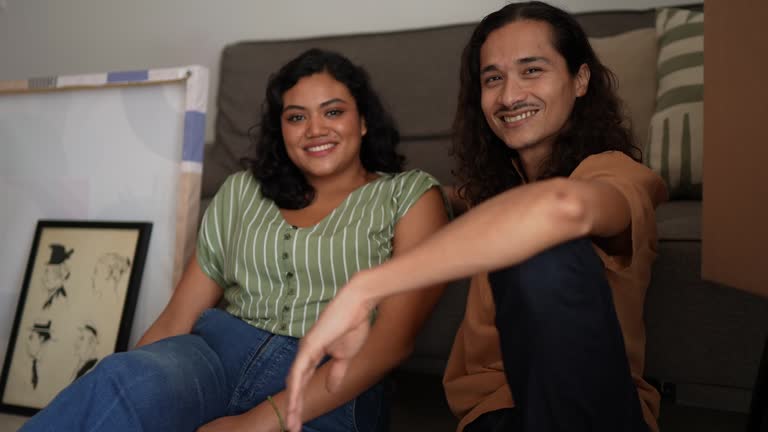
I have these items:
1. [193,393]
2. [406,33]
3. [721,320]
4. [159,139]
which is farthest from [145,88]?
[721,320]

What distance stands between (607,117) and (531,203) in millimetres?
505

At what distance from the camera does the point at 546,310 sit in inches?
25.4

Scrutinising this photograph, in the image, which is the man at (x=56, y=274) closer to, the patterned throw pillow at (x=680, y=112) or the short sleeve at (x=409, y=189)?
the short sleeve at (x=409, y=189)

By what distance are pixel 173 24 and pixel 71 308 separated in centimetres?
134

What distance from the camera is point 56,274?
1.61 meters

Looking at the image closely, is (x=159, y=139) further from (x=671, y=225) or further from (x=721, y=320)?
(x=721, y=320)

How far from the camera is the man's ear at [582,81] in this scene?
3.55 feet

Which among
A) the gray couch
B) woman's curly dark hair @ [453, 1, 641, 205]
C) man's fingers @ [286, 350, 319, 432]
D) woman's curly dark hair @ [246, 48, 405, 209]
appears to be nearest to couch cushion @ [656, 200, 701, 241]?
the gray couch

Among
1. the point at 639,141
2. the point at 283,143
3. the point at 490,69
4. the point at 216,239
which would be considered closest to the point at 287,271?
the point at 216,239

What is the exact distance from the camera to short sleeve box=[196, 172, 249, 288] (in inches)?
50.9

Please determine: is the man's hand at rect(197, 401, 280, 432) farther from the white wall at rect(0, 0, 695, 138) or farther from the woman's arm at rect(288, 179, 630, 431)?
the white wall at rect(0, 0, 695, 138)

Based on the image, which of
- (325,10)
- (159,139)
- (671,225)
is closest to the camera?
(671,225)

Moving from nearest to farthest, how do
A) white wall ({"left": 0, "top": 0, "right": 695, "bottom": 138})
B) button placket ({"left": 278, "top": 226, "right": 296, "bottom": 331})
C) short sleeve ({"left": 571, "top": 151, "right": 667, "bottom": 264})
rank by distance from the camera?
short sleeve ({"left": 571, "top": 151, "right": 667, "bottom": 264}) → button placket ({"left": 278, "top": 226, "right": 296, "bottom": 331}) → white wall ({"left": 0, "top": 0, "right": 695, "bottom": 138})

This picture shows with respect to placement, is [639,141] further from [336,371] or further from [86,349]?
[86,349]
